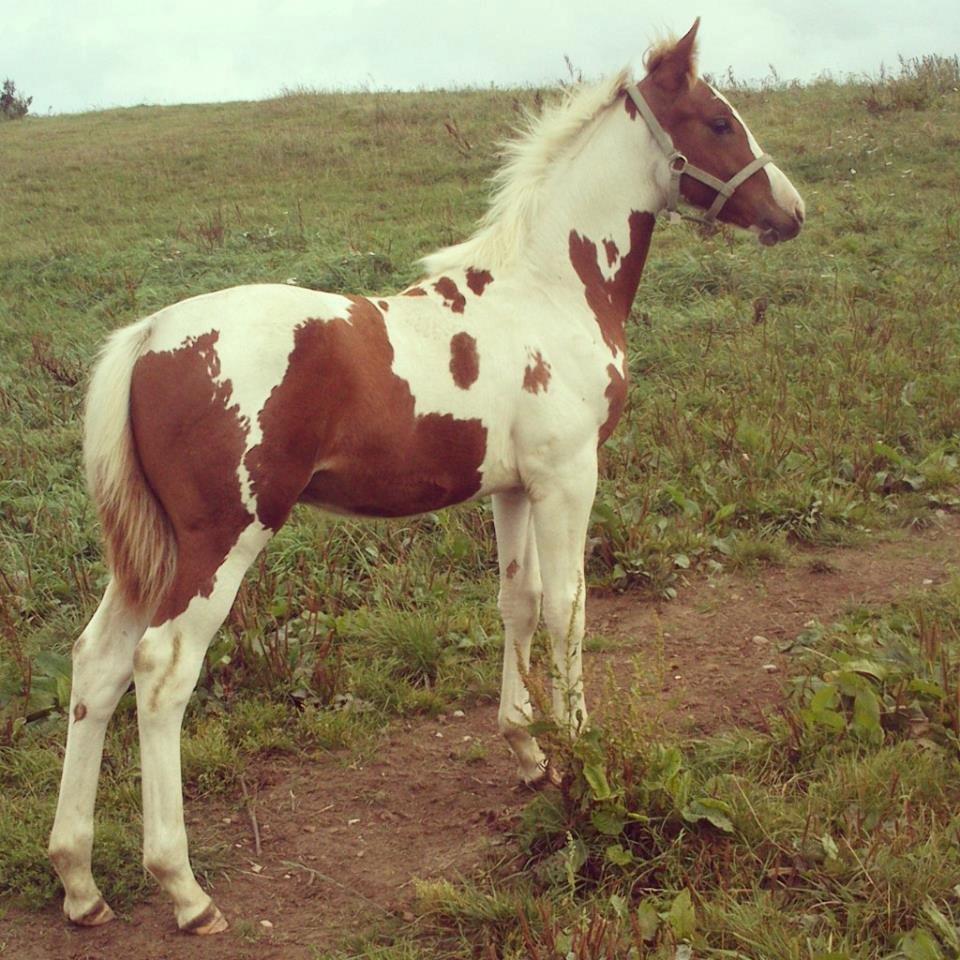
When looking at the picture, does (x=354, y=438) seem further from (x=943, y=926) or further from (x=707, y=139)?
(x=943, y=926)

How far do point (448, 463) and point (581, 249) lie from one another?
97 centimetres

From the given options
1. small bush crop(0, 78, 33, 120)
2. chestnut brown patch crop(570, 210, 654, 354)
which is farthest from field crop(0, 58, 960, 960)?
small bush crop(0, 78, 33, 120)

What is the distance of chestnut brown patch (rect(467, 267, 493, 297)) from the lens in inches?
136

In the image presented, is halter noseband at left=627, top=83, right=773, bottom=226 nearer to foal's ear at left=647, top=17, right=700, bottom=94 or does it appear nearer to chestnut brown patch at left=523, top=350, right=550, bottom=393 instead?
foal's ear at left=647, top=17, right=700, bottom=94

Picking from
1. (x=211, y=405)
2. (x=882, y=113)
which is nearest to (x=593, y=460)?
(x=211, y=405)

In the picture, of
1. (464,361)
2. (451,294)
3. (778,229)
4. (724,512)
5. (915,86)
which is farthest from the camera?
(915,86)

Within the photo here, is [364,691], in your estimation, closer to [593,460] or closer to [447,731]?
[447,731]

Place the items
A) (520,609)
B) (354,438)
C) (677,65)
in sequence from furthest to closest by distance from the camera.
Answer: (520,609) < (677,65) < (354,438)

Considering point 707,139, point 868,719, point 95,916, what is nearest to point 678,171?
point 707,139

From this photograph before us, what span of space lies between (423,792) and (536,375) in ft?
5.06

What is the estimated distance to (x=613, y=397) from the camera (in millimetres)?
3471

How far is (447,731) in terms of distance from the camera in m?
4.06

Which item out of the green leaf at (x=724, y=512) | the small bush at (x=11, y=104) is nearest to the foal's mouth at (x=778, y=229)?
the green leaf at (x=724, y=512)

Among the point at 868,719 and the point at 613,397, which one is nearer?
the point at 868,719
